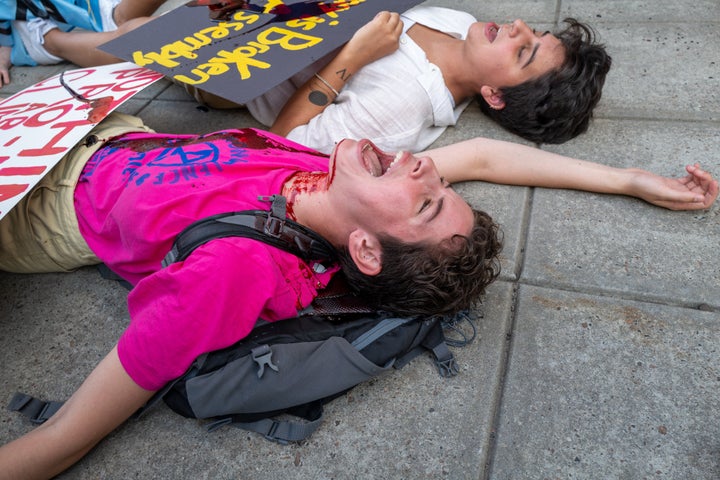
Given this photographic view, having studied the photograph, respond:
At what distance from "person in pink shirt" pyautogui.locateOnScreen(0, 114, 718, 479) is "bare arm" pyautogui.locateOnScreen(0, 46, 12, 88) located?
163 centimetres

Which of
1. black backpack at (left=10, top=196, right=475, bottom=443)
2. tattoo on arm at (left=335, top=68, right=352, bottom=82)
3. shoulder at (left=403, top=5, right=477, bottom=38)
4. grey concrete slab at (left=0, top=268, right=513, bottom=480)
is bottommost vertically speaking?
grey concrete slab at (left=0, top=268, right=513, bottom=480)

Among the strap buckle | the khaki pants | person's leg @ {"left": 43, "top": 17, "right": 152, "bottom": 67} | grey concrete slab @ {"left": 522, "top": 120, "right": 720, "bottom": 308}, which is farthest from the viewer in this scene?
person's leg @ {"left": 43, "top": 17, "right": 152, "bottom": 67}

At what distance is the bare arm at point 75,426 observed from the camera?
5.00ft

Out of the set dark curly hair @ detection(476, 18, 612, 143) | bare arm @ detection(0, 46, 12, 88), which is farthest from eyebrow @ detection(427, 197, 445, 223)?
bare arm @ detection(0, 46, 12, 88)

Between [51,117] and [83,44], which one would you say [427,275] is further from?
[83,44]

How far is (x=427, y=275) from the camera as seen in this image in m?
1.75

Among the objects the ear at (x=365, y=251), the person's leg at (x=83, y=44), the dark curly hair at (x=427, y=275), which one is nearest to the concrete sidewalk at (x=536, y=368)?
the dark curly hair at (x=427, y=275)

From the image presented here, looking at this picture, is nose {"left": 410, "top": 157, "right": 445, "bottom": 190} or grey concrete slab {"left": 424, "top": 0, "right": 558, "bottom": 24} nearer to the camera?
nose {"left": 410, "top": 157, "right": 445, "bottom": 190}

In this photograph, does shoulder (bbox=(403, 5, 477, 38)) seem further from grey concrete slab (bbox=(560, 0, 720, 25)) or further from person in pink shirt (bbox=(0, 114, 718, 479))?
grey concrete slab (bbox=(560, 0, 720, 25))

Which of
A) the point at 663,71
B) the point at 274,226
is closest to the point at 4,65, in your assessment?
the point at 274,226

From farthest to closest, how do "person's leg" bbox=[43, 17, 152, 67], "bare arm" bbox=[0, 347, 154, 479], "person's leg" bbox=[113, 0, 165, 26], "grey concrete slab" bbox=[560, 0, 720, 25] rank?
"grey concrete slab" bbox=[560, 0, 720, 25] < "person's leg" bbox=[113, 0, 165, 26] < "person's leg" bbox=[43, 17, 152, 67] < "bare arm" bbox=[0, 347, 154, 479]

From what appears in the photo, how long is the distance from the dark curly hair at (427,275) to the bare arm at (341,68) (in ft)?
3.39

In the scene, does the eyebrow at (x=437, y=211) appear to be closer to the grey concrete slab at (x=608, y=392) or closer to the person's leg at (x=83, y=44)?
the grey concrete slab at (x=608, y=392)

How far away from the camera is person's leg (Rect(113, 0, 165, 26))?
327 cm
